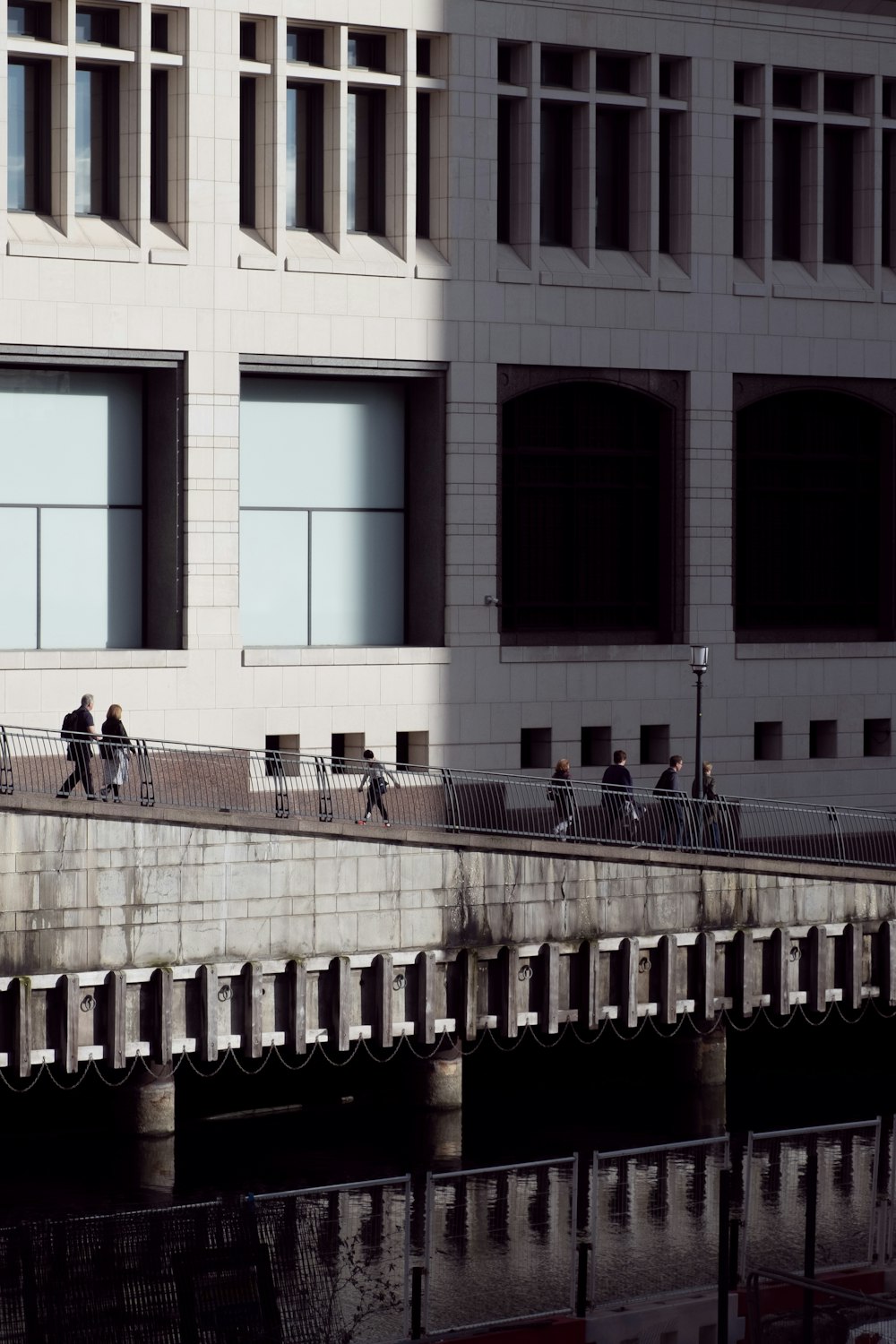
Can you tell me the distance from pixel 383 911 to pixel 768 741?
15.8 metres

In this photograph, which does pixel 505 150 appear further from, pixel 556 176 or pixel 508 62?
pixel 508 62

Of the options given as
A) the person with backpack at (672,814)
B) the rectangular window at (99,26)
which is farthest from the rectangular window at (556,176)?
the person with backpack at (672,814)

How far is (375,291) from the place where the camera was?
148 feet

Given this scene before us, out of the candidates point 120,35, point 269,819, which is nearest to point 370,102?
point 120,35

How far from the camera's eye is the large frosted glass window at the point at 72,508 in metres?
42.6

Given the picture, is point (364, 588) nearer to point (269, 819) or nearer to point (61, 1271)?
point (269, 819)

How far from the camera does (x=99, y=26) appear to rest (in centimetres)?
4262

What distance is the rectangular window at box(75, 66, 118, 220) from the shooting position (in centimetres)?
4269

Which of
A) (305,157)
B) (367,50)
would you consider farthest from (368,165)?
(367,50)

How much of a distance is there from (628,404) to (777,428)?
346cm

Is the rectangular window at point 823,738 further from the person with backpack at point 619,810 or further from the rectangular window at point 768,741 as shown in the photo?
the person with backpack at point 619,810

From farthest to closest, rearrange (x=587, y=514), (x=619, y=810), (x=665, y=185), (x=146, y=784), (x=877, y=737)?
(x=877, y=737) → (x=665, y=185) → (x=587, y=514) → (x=619, y=810) → (x=146, y=784)

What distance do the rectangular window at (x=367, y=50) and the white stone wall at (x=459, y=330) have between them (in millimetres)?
304

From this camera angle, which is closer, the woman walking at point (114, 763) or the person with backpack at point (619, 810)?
the woman walking at point (114, 763)
